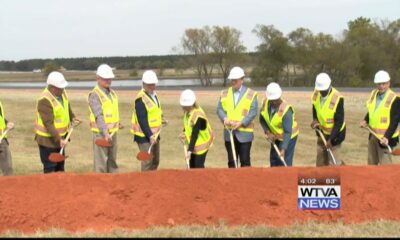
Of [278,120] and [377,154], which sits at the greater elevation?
[278,120]

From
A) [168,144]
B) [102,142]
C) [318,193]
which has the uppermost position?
[102,142]

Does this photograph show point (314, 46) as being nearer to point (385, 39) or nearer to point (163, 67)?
point (385, 39)

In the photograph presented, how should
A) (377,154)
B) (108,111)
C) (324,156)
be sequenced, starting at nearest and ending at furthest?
1. (108,111)
2. (377,154)
3. (324,156)

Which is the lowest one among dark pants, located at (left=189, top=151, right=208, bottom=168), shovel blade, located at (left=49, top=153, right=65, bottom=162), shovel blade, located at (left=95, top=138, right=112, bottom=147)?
dark pants, located at (left=189, top=151, right=208, bottom=168)

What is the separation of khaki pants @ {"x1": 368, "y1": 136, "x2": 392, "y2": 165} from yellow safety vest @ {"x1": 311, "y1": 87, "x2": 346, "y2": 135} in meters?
0.60

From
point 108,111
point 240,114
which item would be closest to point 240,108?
point 240,114

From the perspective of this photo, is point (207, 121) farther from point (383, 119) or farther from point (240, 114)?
point (383, 119)

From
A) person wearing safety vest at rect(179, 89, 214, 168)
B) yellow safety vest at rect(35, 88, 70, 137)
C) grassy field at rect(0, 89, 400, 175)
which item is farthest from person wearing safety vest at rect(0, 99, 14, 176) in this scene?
grassy field at rect(0, 89, 400, 175)

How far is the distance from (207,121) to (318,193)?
216 cm

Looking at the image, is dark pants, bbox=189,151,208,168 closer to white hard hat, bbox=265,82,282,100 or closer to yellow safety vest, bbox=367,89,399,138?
white hard hat, bbox=265,82,282,100

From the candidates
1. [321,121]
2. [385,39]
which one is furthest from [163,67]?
[321,121]

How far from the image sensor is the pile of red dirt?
6629 millimetres

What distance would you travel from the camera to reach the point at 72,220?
6621 mm

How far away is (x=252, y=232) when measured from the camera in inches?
244
